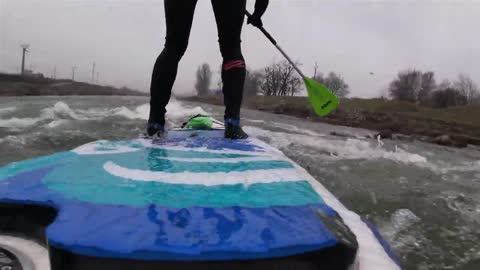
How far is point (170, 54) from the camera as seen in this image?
2549 millimetres

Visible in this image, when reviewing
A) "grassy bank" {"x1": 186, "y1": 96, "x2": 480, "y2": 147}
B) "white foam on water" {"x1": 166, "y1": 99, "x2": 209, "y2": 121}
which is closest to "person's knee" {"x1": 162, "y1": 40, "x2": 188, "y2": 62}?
"white foam on water" {"x1": 166, "y1": 99, "x2": 209, "y2": 121}

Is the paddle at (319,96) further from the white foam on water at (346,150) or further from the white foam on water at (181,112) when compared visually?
the white foam on water at (181,112)

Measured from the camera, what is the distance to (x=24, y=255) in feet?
3.61

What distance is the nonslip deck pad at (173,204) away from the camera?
901 millimetres

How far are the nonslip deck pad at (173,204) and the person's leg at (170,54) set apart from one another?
0.71m

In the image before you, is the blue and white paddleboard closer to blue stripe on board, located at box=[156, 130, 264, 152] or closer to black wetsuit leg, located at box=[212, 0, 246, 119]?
blue stripe on board, located at box=[156, 130, 264, 152]

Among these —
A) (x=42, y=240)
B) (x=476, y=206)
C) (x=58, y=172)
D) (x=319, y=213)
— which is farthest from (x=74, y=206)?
(x=476, y=206)

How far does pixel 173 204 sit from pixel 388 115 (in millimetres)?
37172

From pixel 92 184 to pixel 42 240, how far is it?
232 mm

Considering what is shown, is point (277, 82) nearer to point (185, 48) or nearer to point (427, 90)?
point (427, 90)

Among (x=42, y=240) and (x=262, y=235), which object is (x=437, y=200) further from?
(x=42, y=240)

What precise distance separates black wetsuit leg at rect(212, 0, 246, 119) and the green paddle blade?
70 cm

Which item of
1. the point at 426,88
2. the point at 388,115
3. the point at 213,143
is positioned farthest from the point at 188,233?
the point at 426,88

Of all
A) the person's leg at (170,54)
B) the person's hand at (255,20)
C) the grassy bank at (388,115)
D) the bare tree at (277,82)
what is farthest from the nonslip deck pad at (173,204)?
the bare tree at (277,82)
